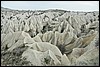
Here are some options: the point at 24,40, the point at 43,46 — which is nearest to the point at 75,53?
the point at 43,46

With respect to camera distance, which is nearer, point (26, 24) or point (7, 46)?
point (7, 46)

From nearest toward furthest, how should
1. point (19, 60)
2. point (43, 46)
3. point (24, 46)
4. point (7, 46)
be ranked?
point (19, 60), point (43, 46), point (24, 46), point (7, 46)

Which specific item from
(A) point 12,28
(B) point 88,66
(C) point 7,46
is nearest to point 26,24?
(A) point 12,28

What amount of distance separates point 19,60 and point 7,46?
389cm

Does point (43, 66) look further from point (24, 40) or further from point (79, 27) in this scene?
point (79, 27)

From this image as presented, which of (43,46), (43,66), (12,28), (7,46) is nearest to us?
(43,66)

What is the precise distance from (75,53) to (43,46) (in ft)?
5.84

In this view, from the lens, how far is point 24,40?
15961 millimetres

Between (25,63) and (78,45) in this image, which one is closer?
(25,63)

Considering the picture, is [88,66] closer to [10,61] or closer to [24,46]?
[10,61]

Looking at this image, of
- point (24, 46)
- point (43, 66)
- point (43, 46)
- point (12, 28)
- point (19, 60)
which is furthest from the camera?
point (12, 28)

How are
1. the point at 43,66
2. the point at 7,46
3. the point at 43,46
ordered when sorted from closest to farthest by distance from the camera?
the point at 43,66 → the point at 43,46 → the point at 7,46

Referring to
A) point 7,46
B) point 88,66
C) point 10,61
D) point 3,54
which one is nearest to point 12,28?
point 7,46

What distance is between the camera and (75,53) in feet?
43.5
